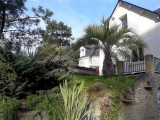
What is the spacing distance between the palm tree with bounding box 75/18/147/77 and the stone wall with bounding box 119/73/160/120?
1.55 meters

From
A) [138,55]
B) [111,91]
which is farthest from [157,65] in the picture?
[111,91]

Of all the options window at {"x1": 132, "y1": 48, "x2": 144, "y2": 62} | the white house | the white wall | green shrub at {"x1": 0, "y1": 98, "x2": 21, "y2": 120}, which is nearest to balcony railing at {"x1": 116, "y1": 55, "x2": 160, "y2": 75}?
window at {"x1": 132, "y1": 48, "x2": 144, "y2": 62}

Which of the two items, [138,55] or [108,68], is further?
[138,55]

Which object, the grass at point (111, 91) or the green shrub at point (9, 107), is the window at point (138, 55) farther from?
the green shrub at point (9, 107)

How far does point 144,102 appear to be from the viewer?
6.60 m

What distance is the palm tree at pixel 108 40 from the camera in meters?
7.48

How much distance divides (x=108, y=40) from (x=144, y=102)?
3559mm

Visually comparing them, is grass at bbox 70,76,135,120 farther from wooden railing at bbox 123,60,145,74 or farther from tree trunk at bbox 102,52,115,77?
wooden railing at bbox 123,60,145,74

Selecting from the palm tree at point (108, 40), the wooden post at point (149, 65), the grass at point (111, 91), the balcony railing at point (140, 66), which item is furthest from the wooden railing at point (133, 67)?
the grass at point (111, 91)

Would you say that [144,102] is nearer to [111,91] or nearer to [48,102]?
[111,91]

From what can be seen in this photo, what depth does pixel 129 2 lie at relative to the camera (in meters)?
13.0

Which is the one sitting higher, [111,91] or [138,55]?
[138,55]

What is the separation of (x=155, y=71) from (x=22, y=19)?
8.71 metres

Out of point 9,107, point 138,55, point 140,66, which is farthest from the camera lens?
point 138,55
